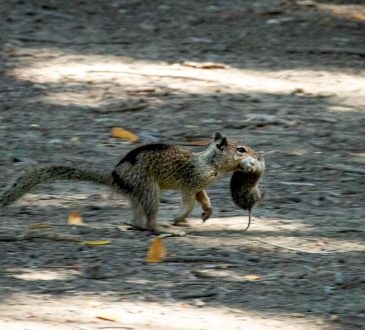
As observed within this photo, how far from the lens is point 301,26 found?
12172mm

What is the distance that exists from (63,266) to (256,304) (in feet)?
3.56

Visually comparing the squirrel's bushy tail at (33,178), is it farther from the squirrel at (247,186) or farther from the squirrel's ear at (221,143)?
the squirrel at (247,186)

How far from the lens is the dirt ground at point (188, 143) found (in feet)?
18.7

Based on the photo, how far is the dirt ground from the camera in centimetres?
570

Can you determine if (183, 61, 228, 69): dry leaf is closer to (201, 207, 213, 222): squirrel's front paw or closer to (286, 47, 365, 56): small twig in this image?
(286, 47, 365, 56): small twig

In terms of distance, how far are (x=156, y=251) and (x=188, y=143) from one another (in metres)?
2.61

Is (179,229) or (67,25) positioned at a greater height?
(67,25)

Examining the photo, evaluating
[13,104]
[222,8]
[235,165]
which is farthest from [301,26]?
Result: [235,165]

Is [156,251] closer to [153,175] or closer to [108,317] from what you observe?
[153,175]

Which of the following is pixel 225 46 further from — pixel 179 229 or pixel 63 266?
pixel 63 266

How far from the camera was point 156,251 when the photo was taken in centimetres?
633

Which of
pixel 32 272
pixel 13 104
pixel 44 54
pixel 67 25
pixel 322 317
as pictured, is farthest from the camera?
pixel 67 25

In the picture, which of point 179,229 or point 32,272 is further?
point 179,229

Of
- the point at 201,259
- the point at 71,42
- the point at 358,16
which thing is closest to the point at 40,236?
the point at 201,259
